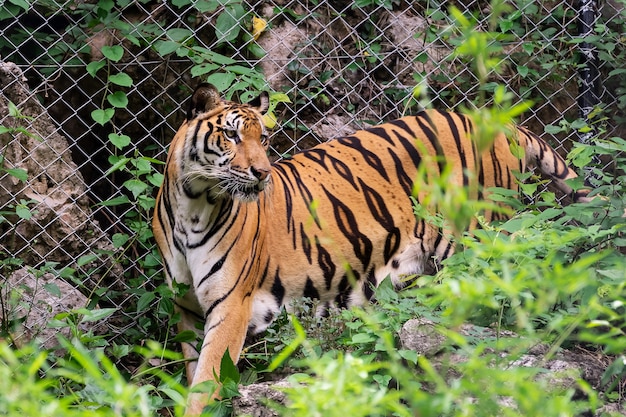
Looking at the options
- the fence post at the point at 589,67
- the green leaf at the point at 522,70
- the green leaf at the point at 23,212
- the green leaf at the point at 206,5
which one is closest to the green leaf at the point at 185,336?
the green leaf at the point at 23,212

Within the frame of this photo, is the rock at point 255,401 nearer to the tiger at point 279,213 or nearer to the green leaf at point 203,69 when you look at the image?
the tiger at point 279,213

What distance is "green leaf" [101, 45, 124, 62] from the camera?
486 cm

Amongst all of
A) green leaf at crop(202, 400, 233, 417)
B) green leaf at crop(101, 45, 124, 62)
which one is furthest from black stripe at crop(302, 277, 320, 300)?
green leaf at crop(101, 45, 124, 62)

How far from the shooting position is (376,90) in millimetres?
6035

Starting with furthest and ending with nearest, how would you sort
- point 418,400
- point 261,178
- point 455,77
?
point 455,77
point 261,178
point 418,400

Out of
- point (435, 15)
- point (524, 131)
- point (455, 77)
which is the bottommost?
point (524, 131)

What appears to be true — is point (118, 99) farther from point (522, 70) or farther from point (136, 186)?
point (522, 70)


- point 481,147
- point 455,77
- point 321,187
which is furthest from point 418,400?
point 455,77

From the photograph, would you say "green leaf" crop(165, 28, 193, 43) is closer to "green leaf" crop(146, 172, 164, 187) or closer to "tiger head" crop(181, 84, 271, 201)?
"green leaf" crop(146, 172, 164, 187)

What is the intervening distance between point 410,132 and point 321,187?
685 millimetres

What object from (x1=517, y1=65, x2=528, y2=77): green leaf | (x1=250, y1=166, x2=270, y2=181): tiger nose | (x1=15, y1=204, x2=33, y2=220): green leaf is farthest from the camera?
(x1=517, y1=65, x2=528, y2=77): green leaf

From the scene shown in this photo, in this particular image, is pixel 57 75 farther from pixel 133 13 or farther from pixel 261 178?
pixel 261 178

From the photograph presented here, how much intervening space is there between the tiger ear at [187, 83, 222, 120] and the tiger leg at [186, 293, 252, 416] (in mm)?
913

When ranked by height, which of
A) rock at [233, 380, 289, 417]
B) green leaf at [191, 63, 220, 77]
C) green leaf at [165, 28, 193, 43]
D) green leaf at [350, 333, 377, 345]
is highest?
green leaf at [165, 28, 193, 43]
